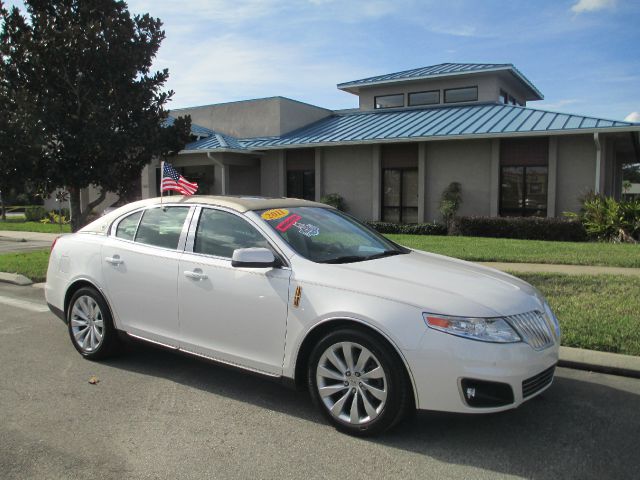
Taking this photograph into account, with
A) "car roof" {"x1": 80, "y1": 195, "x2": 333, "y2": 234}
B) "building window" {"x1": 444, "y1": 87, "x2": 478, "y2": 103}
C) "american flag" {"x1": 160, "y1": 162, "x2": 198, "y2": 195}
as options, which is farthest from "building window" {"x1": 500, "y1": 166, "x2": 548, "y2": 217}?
"car roof" {"x1": 80, "y1": 195, "x2": 333, "y2": 234}

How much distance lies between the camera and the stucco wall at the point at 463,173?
63.6 feet

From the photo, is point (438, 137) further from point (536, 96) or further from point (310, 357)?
point (310, 357)

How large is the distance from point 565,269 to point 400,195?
40.3 feet

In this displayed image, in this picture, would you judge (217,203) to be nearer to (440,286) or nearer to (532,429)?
(440,286)

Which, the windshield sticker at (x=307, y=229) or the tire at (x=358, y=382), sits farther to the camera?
the windshield sticker at (x=307, y=229)

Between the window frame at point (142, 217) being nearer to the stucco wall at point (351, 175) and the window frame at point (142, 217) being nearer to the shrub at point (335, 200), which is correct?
the shrub at point (335, 200)

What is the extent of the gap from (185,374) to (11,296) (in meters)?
5.33

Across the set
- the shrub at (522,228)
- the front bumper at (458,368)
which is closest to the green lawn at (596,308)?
the front bumper at (458,368)

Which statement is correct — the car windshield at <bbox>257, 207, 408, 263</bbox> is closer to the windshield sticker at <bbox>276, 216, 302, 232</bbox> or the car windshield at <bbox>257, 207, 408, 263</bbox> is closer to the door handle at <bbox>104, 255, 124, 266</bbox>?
the windshield sticker at <bbox>276, 216, 302, 232</bbox>

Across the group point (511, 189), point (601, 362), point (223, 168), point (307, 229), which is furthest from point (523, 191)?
point (307, 229)

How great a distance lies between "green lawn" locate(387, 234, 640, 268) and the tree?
678 centimetres

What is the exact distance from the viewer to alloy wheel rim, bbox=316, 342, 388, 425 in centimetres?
362

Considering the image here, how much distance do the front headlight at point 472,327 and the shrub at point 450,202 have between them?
15.8m

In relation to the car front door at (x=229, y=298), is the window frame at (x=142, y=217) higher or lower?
higher
